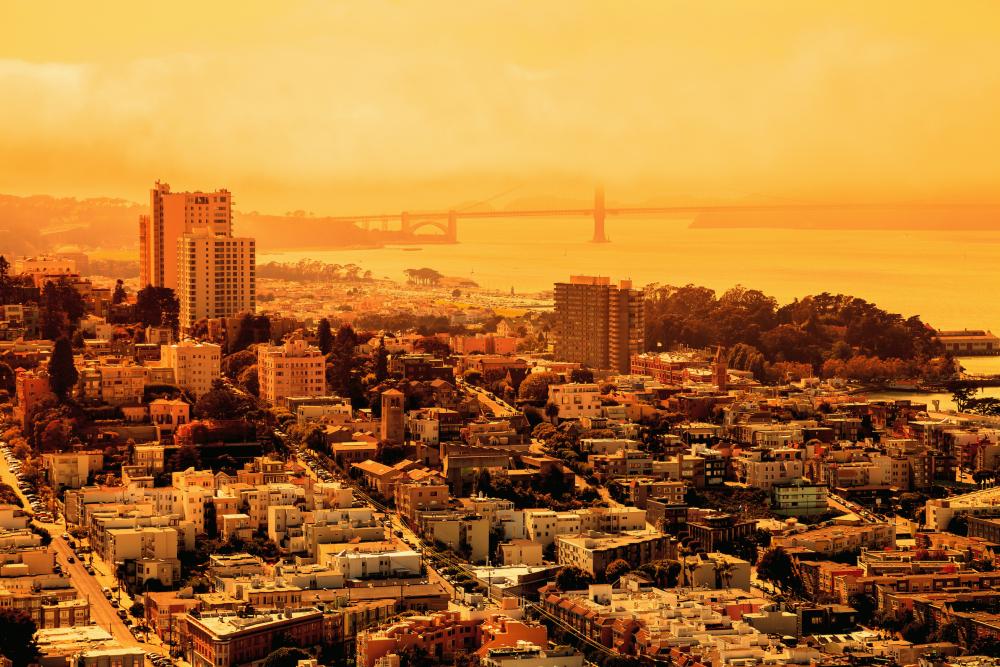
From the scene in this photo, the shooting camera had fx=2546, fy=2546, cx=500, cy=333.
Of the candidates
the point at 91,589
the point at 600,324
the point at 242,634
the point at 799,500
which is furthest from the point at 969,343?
the point at 242,634

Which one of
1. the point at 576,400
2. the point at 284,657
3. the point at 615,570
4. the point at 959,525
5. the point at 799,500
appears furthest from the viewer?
the point at 576,400

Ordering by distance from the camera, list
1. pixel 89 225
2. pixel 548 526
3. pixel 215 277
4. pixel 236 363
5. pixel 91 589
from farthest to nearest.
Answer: pixel 89 225 < pixel 215 277 < pixel 236 363 < pixel 548 526 < pixel 91 589

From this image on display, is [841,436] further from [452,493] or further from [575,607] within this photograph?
[575,607]

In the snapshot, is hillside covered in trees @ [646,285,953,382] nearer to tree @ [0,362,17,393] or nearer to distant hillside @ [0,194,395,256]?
tree @ [0,362,17,393]

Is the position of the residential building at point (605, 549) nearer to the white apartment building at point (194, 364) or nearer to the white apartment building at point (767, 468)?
the white apartment building at point (767, 468)

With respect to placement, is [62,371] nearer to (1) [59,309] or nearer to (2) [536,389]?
(1) [59,309]

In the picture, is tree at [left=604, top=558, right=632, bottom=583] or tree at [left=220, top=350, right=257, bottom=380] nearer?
tree at [left=604, top=558, right=632, bottom=583]

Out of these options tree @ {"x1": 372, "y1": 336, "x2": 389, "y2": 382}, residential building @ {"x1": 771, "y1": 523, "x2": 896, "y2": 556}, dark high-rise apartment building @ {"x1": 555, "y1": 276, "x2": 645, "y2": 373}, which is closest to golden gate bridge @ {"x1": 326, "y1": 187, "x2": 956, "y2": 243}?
dark high-rise apartment building @ {"x1": 555, "y1": 276, "x2": 645, "y2": 373}
